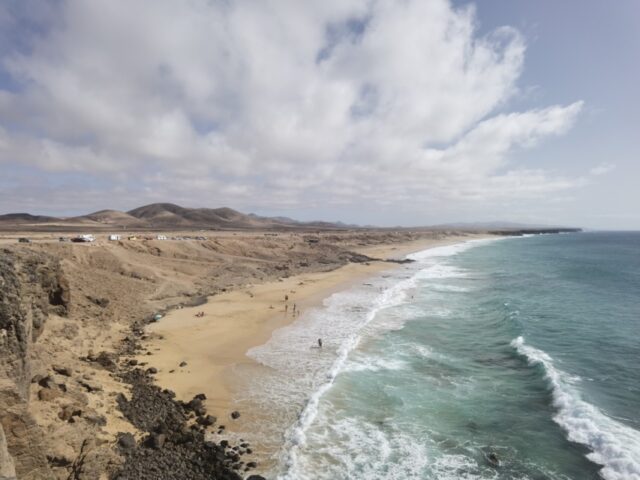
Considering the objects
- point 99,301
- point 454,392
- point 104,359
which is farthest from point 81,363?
point 454,392

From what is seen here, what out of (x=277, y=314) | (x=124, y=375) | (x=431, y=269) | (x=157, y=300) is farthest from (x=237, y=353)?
(x=431, y=269)

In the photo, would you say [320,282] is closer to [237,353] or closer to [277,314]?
[277,314]

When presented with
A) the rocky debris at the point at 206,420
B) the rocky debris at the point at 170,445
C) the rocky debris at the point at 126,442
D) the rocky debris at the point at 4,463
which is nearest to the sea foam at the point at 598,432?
the rocky debris at the point at 170,445

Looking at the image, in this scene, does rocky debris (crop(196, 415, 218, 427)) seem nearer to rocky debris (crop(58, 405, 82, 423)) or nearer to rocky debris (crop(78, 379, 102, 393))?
rocky debris (crop(58, 405, 82, 423))

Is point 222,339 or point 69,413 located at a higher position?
point 69,413

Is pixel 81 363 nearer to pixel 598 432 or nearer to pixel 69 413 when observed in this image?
pixel 69 413

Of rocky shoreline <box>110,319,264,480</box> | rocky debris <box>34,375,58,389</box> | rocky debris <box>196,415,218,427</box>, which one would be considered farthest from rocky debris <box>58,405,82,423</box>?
rocky debris <box>196,415,218,427</box>

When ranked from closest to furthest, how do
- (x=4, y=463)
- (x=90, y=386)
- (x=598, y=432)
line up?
1. (x=4, y=463)
2. (x=598, y=432)
3. (x=90, y=386)

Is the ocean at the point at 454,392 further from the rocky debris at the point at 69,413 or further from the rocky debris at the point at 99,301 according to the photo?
the rocky debris at the point at 99,301
